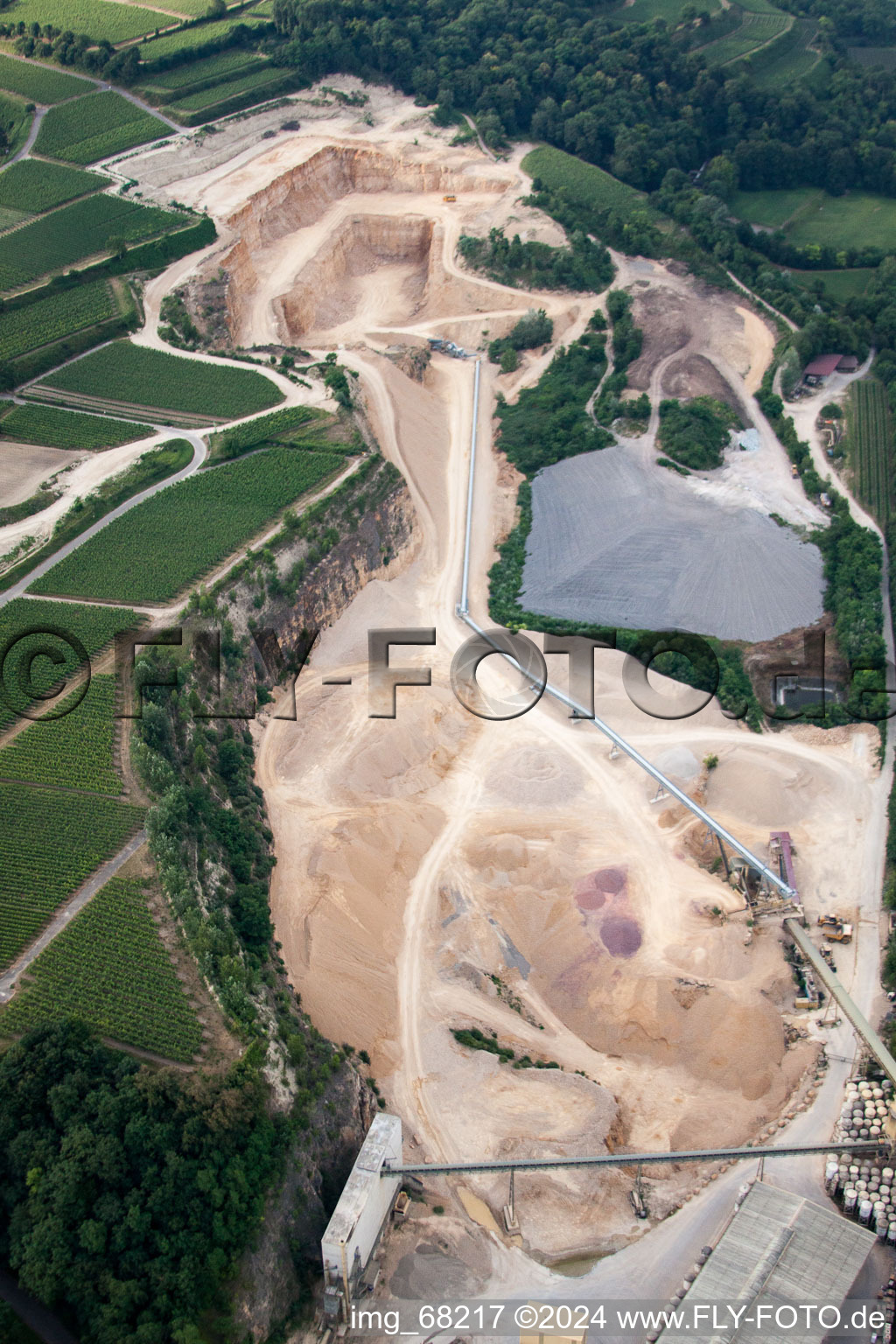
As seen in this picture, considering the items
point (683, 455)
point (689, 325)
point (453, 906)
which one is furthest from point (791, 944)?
point (689, 325)

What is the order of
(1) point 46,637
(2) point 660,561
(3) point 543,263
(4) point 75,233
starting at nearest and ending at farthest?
(1) point 46,637 < (2) point 660,561 < (4) point 75,233 < (3) point 543,263

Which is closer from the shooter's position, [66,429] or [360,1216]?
[360,1216]

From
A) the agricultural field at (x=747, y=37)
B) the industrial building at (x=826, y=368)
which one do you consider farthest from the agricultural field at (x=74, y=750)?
the agricultural field at (x=747, y=37)

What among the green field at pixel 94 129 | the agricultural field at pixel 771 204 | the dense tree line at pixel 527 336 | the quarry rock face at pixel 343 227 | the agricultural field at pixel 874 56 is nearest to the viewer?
the dense tree line at pixel 527 336

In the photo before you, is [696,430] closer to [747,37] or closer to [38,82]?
[747,37]

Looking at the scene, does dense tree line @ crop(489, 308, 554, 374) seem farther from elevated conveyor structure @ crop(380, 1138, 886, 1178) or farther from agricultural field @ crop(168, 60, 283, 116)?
elevated conveyor structure @ crop(380, 1138, 886, 1178)

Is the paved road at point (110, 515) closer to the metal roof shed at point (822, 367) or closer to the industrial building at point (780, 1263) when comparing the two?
the industrial building at point (780, 1263)

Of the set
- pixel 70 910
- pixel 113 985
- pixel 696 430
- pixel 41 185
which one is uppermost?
pixel 41 185

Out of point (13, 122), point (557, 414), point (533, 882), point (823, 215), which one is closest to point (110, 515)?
point (533, 882)
